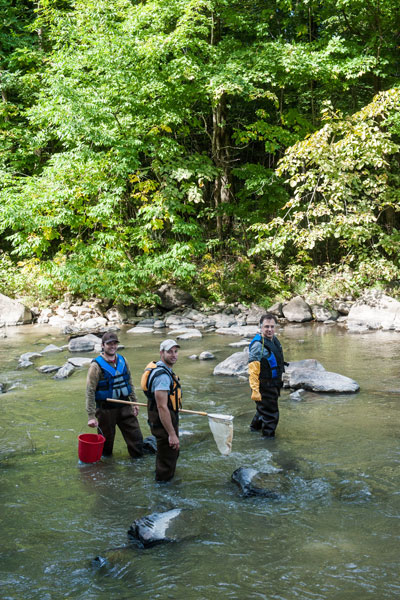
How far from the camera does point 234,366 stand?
9.61 meters

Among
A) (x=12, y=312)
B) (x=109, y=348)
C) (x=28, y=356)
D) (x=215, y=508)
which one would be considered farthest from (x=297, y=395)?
(x=12, y=312)

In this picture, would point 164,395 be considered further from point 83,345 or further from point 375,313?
point 375,313

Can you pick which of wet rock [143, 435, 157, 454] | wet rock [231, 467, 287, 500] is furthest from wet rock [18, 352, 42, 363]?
wet rock [231, 467, 287, 500]

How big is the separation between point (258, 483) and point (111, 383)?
1.79 metres

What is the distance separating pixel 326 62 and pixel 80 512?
53.1ft

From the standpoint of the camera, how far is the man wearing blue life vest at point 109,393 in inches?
208

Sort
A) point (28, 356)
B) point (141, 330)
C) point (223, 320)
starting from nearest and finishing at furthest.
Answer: point (28, 356) → point (141, 330) → point (223, 320)

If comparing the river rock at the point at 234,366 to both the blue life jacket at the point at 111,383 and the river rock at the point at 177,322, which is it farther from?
the river rock at the point at 177,322

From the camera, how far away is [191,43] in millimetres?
16531

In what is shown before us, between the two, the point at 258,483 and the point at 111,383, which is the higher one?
the point at 111,383

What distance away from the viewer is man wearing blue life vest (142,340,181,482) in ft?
14.7

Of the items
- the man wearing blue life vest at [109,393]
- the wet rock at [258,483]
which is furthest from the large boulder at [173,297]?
the wet rock at [258,483]

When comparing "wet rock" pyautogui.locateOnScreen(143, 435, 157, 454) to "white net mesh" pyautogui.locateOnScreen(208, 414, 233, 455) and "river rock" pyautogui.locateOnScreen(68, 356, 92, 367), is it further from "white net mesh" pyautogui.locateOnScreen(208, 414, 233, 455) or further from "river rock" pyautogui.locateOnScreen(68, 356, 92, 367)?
"river rock" pyautogui.locateOnScreen(68, 356, 92, 367)

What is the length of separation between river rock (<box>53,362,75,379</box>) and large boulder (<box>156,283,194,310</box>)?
324 inches
